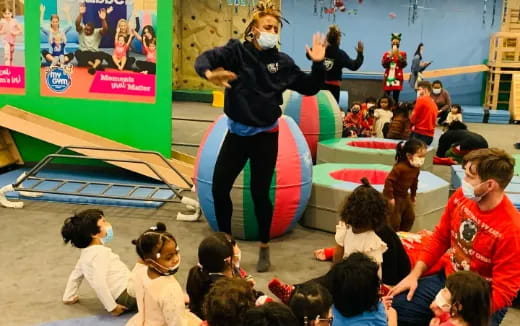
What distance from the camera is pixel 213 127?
5.16m

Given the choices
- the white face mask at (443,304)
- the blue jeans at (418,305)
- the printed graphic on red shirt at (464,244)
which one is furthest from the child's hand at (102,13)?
the white face mask at (443,304)

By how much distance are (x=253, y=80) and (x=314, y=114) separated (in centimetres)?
334

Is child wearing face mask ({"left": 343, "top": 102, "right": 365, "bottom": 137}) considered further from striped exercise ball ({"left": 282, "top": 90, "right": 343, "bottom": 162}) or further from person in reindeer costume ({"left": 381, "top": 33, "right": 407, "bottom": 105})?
person in reindeer costume ({"left": 381, "top": 33, "right": 407, "bottom": 105})

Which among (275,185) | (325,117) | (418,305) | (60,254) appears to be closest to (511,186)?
(275,185)

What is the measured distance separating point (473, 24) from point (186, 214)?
35.2 feet

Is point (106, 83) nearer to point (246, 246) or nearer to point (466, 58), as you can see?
point (246, 246)

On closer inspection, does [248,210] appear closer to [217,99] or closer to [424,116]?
[424,116]

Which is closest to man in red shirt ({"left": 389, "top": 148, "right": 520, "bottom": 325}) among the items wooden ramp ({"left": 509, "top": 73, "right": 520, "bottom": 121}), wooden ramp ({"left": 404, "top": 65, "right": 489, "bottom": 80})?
wooden ramp ({"left": 509, "top": 73, "right": 520, "bottom": 121})

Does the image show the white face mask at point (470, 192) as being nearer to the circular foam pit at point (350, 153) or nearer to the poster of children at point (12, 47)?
the circular foam pit at point (350, 153)

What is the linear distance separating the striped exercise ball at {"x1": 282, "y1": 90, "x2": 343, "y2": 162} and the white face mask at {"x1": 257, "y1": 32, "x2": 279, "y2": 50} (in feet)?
10.6

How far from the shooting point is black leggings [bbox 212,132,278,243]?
4168mm

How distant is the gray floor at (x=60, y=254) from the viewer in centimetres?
380

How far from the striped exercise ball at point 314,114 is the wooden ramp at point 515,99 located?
7.00 m

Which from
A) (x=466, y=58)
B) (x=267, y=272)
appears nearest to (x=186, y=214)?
(x=267, y=272)
